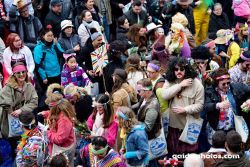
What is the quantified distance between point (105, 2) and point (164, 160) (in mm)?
6446

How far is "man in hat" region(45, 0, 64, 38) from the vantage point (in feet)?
46.3

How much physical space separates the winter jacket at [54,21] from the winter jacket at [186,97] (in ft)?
15.9

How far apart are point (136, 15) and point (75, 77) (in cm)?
319

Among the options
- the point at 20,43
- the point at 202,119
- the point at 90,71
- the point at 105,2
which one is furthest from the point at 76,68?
the point at 105,2

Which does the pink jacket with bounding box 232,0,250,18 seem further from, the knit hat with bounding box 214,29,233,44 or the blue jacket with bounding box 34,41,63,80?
the blue jacket with bounding box 34,41,63,80

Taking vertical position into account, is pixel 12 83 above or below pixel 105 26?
below

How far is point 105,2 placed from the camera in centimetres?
1515

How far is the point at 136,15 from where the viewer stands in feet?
47.2

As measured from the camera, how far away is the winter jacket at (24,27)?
43.7 ft

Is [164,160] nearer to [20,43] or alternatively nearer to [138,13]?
[20,43]

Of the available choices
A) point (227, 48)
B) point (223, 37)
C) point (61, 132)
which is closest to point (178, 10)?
point (223, 37)

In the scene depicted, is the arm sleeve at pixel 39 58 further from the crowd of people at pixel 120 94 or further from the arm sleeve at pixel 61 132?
the arm sleeve at pixel 61 132

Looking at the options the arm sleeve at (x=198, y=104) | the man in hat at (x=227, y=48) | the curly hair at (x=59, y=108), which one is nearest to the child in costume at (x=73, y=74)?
the curly hair at (x=59, y=108)

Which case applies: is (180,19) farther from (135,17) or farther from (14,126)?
(14,126)
